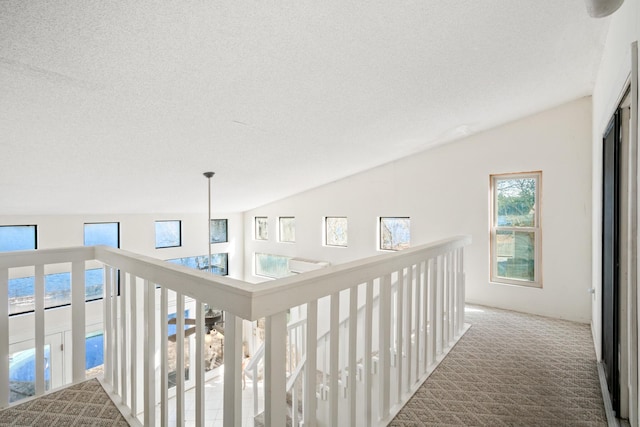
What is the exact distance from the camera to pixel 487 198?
165 inches

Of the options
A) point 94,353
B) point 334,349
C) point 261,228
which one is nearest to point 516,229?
point 334,349

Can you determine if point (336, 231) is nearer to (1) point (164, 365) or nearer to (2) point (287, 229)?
(2) point (287, 229)

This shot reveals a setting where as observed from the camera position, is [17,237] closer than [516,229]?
No

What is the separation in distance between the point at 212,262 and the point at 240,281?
6531mm

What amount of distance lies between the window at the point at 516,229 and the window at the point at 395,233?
1.22 m

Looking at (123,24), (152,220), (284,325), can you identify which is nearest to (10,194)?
(152,220)

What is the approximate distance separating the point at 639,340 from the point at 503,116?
3.15m

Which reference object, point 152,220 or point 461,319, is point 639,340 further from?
point 152,220

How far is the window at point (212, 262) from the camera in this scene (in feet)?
22.5

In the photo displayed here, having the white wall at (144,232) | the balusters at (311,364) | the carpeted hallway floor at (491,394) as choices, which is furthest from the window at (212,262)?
the balusters at (311,364)

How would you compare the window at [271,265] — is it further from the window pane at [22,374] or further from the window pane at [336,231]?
the window pane at [22,374]

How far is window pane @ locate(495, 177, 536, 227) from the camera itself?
3.97m

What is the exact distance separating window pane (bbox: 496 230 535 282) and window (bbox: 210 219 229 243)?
5.57 meters

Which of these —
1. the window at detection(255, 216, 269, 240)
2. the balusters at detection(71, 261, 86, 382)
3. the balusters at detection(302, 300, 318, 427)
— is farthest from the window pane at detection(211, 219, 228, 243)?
the balusters at detection(302, 300, 318, 427)
